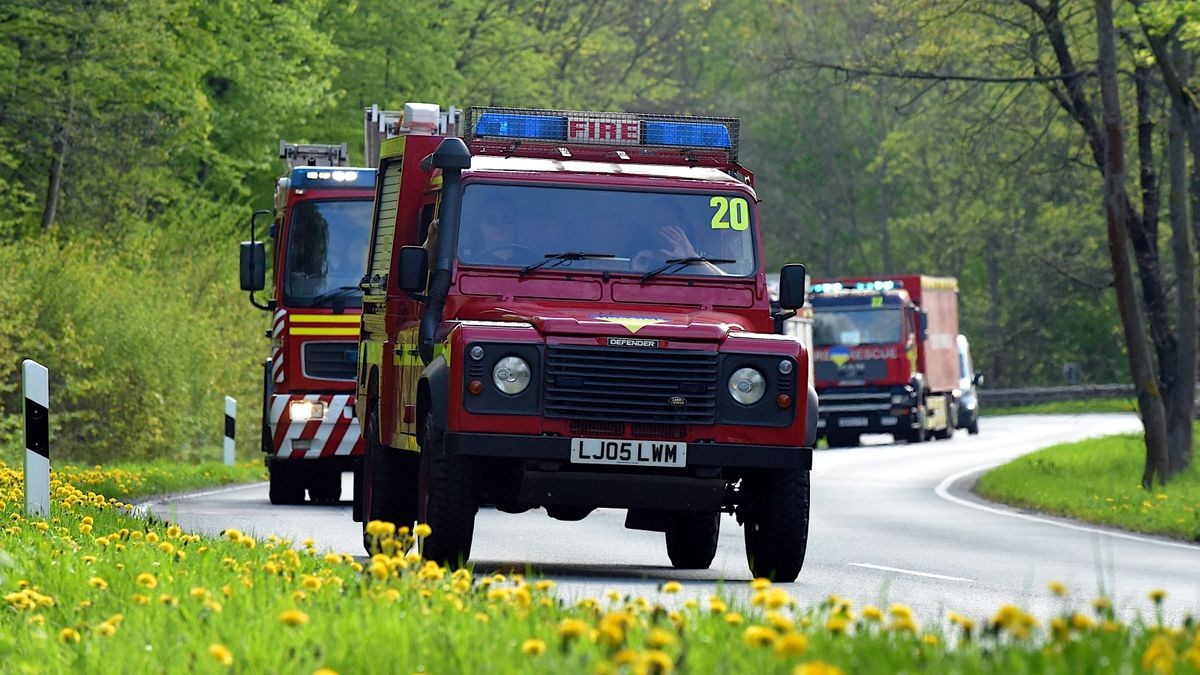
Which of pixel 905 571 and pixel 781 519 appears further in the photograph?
pixel 905 571

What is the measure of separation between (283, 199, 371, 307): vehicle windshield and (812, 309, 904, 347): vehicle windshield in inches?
1029

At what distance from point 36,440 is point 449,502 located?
13.1 ft

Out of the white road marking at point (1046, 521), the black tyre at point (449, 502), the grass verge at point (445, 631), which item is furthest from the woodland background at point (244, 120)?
the grass verge at point (445, 631)

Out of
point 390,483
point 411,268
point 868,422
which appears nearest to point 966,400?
point 868,422

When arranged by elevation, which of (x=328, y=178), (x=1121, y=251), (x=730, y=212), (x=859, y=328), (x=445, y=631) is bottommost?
(x=445, y=631)

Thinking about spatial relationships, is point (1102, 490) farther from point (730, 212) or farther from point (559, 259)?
point (559, 259)

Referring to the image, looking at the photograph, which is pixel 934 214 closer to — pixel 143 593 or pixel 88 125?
pixel 88 125

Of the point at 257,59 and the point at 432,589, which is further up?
the point at 257,59

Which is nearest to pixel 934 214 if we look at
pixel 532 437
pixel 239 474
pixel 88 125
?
pixel 88 125

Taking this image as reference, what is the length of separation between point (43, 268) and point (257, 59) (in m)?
11.2

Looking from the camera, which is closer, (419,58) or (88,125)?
(88,125)

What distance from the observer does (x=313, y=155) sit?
82.5ft

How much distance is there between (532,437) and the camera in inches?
482

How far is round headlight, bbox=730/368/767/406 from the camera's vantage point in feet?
41.0
